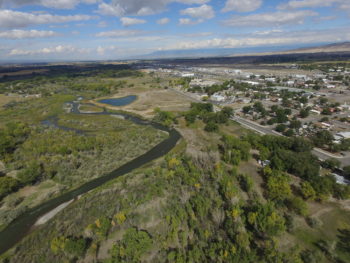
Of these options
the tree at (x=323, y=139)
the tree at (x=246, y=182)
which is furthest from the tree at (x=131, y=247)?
the tree at (x=323, y=139)

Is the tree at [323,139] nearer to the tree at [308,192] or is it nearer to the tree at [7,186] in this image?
the tree at [308,192]

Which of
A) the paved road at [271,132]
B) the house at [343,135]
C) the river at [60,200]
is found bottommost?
the river at [60,200]

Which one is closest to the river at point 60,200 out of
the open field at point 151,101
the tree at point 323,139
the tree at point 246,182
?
the tree at point 246,182

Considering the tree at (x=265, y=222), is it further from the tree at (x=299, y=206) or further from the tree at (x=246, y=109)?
the tree at (x=246, y=109)

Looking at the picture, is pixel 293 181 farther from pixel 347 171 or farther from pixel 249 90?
pixel 249 90

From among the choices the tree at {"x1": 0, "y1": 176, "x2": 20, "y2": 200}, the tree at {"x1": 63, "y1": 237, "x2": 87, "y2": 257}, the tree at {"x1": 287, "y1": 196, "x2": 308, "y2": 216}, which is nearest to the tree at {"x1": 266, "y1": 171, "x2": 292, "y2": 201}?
the tree at {"x1": 287, "y1": 196, "x2": 308, "y2": 216}

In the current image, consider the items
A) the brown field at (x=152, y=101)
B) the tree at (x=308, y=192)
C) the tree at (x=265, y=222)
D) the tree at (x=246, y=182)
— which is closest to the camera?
the tree at (x=265, y=222)

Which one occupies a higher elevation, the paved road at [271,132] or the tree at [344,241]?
the tree at [344,241]

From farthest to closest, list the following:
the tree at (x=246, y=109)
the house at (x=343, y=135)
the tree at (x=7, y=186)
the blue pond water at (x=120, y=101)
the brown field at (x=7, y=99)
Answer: the brown field at (x=7, y=99) → the blue pond water at (x=120, y=101) → the tree at (x=246, y=109) → the house at (x=343, y=135) → the tree at (x=7, y=186)

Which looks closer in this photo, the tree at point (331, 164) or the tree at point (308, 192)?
the tree at point (308, 192)

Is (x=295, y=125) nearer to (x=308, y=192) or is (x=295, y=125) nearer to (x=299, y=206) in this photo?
(x=308, y=192)

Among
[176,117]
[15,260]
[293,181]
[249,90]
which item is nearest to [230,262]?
[293,181]
